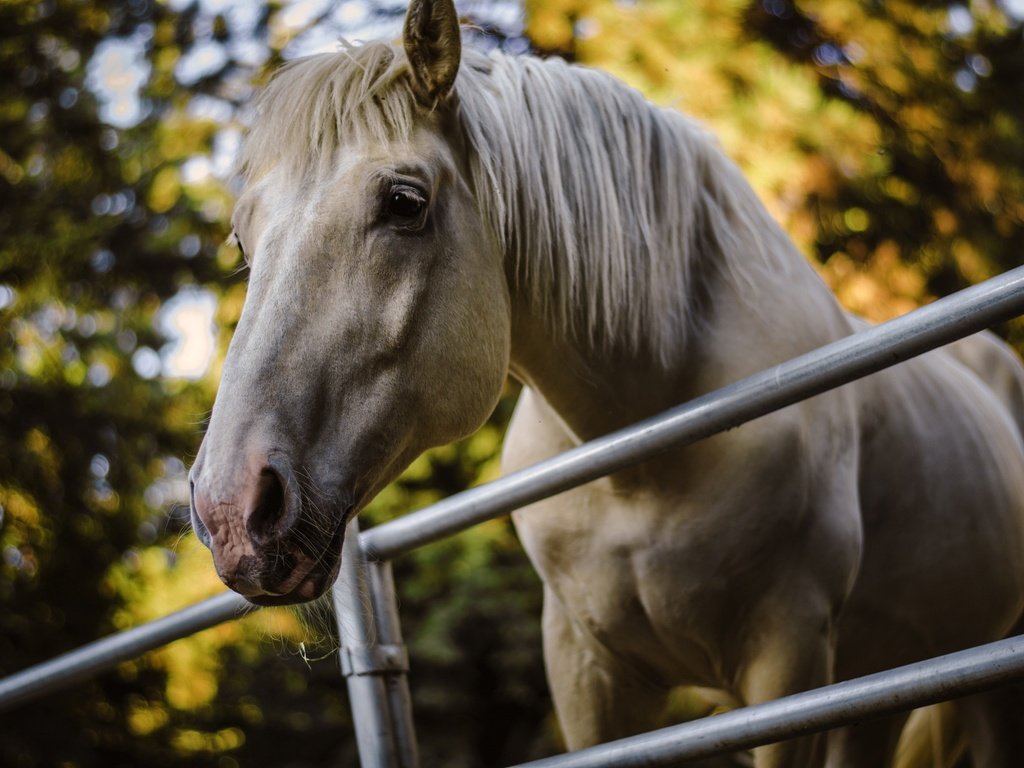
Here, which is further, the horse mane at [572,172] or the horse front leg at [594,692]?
the horse front leg at [594,692]

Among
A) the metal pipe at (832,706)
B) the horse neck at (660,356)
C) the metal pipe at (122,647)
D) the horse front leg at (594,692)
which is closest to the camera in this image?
the metal pipe at (832,706)

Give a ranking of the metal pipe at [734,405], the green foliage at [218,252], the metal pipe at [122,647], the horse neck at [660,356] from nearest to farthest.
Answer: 1. the metal pipe at [734,405]
2. the metal pipe at [122,647]
3. the horse neck at [660,356]
4. the green foliage at [218,252]

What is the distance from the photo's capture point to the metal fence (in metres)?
0.90

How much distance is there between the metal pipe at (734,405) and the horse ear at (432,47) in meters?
0.58

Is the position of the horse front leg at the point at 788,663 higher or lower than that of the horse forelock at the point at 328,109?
lower

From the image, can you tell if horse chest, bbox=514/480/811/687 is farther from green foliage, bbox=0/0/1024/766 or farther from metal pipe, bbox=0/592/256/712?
green foliage, bbox=0/0/1024/766

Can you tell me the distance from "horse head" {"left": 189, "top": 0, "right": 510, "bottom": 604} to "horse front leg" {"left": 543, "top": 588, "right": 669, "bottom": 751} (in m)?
0.62

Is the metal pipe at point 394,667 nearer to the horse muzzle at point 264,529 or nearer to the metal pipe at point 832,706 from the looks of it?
the horse muzzle at point 264,529

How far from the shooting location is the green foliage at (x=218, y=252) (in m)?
4.15

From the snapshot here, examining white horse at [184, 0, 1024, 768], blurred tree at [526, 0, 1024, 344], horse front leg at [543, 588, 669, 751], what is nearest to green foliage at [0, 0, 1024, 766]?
blurred tree at [526, 0, 1024, 344]

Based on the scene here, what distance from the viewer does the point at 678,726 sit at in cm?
Result: 103

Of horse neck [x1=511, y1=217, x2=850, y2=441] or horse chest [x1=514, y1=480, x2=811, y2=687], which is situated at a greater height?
horse neck [x1=511, y1=217, x2=850, y2=441]

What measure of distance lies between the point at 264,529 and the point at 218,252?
3.65 meters

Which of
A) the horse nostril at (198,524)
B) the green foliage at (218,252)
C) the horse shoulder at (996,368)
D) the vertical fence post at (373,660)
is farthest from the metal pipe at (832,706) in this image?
the green foliage at (218,252)
